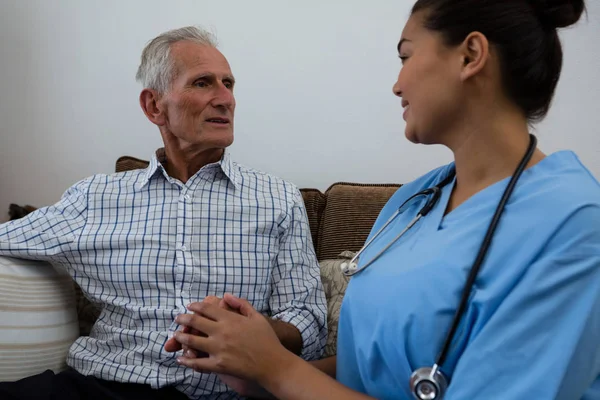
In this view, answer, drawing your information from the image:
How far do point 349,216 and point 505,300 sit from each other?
91 cm

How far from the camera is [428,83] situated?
0.91 meters

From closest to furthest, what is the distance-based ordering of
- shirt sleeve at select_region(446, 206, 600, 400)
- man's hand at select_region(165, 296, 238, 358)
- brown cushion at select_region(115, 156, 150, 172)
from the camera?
shirt sleeve at select_region(446, 206, 600, 400)
man's hand at select_region(165, 296, 238, 358)
brown cushion at select_region(115, 156, 150, 172)

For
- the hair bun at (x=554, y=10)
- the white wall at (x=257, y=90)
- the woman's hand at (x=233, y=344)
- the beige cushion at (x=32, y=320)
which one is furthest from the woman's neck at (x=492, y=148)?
the beige cushion at (x=32, y=320)

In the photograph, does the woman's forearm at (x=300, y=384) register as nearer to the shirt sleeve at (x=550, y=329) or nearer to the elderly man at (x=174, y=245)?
the shirt sleeve at (x=550, y=329)

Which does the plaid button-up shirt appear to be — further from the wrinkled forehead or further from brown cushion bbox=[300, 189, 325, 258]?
the wrinkled forehead

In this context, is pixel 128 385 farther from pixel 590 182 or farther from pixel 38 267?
pixel 590 182

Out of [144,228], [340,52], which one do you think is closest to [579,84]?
[340,52]

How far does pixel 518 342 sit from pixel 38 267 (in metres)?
1.20

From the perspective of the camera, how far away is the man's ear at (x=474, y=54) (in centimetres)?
86

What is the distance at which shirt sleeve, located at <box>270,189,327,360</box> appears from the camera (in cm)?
140

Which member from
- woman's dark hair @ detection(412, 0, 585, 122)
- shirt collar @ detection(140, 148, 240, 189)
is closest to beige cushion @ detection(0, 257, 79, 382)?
shirt collar @ detection(140, 148, 240, 189)

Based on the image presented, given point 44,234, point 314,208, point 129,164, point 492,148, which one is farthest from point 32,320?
point 492,148

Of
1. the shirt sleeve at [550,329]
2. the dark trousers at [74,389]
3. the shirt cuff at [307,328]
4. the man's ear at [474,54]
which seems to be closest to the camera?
the shirt sleeve at [550,329]

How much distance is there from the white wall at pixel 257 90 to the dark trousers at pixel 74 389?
33.3 inches
